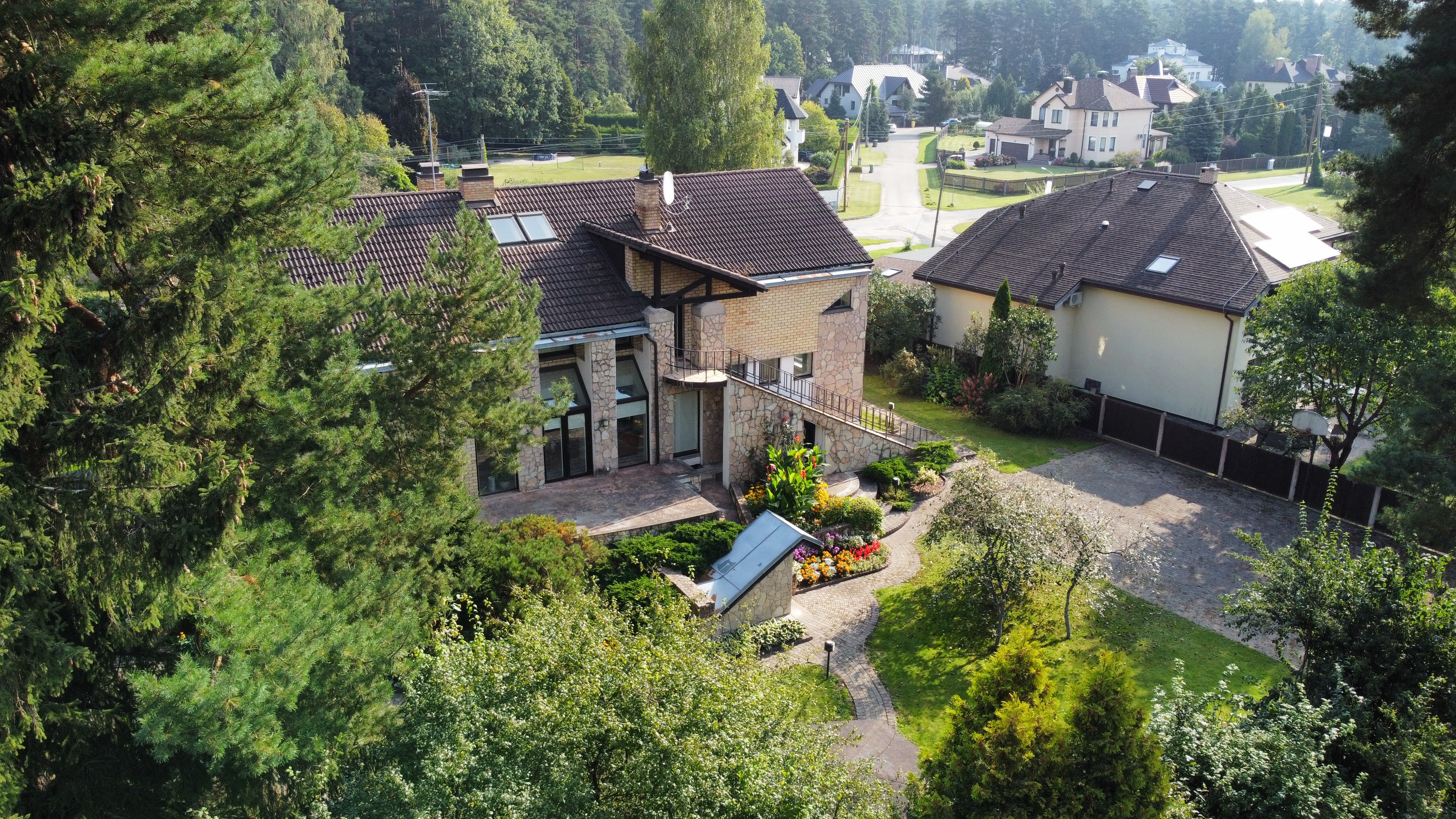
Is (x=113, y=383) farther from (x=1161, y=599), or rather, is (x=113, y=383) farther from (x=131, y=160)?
(x=1161, y=599)

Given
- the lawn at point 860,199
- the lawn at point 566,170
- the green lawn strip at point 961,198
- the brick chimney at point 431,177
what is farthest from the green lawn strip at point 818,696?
the green lawn strip at point 961,198

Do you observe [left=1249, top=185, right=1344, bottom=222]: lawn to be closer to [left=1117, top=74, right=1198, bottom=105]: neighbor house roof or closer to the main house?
the main house

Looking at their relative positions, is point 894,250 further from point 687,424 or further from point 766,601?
point 766,601

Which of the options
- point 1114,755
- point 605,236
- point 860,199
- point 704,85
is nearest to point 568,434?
point 605,236

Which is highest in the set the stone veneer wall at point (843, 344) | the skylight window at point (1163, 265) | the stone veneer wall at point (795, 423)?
the skylight window at point (1163, 265)

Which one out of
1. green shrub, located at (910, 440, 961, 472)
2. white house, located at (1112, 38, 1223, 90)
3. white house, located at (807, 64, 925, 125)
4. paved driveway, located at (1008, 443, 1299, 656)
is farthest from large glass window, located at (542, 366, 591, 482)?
white house, located at (1112, 38, 1223, 90)

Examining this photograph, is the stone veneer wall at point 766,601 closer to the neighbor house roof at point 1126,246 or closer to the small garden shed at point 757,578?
the small garden shed at point 757,578

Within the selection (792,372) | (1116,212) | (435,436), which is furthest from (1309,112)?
(435,436)
